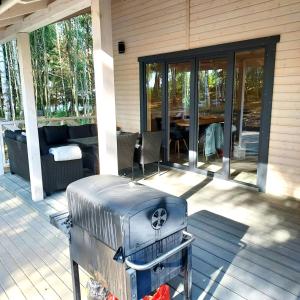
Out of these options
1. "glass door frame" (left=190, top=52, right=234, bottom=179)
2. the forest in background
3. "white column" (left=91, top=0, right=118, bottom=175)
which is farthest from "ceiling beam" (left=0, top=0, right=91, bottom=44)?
the forest in background

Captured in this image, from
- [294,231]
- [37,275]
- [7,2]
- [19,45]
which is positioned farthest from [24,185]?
[294,231]

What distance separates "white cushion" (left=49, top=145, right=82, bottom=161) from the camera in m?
4.14

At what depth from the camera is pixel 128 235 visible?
1419 millimetres

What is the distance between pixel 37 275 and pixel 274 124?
341 cm

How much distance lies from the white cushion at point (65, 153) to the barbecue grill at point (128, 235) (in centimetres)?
246

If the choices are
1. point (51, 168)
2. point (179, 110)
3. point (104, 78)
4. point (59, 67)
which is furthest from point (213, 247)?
point (59, 67)

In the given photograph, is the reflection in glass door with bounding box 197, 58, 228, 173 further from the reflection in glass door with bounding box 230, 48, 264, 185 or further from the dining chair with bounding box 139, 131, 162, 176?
the dining chair with bounding box 139, 131, 162, 176

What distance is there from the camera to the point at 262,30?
13.0 feet

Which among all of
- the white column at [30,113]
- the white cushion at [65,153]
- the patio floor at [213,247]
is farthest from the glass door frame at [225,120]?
the white column at [30,113]

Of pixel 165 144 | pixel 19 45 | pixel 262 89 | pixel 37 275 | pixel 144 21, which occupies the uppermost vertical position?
pixel 144 21

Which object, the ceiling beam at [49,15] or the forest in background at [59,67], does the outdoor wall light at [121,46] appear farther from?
the ceiling beam at [49,15]

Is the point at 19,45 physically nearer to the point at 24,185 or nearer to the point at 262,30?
the point at 24,185

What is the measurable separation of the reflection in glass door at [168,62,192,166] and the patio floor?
1341 millimetres

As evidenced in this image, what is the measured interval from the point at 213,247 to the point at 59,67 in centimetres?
850
